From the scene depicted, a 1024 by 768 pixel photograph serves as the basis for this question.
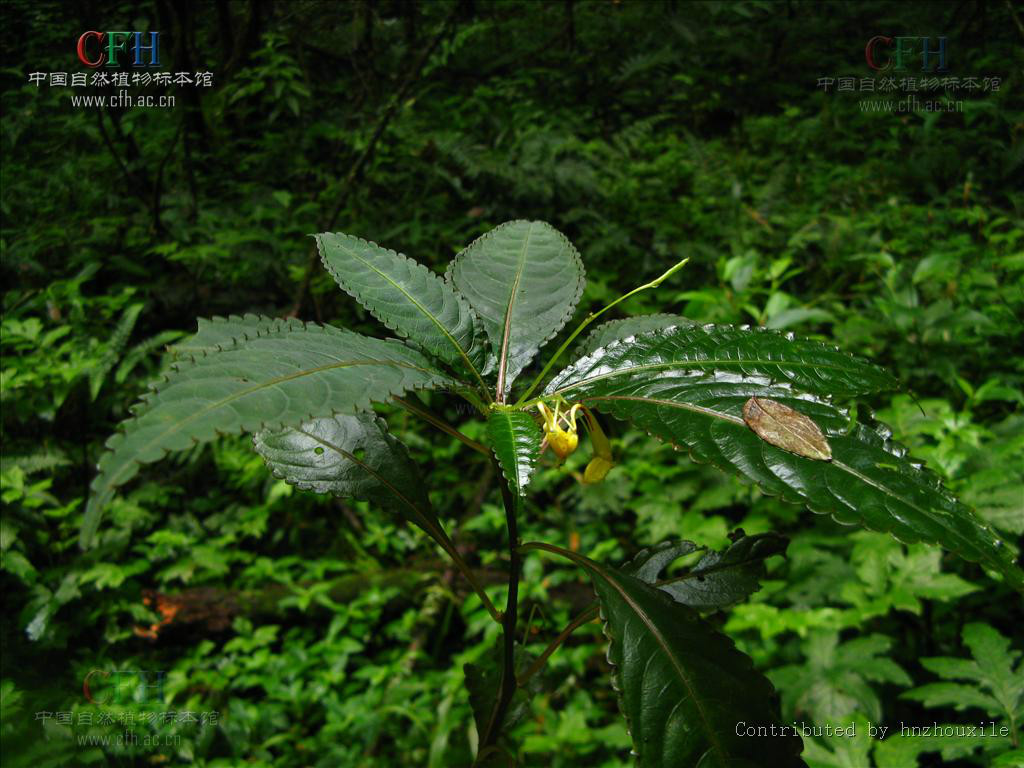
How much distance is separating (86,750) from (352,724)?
0.97 meters

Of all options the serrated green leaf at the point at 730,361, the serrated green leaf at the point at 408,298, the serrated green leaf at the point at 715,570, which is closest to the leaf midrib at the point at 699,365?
the serrated green leaf at the point at 730,361

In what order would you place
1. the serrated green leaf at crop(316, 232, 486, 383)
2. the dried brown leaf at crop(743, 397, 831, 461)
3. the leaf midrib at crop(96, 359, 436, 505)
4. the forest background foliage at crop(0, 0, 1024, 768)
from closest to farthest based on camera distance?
the leaf midrib at crop(96, 359, 436, 505)
the dried brown leaf at crop(743, 397, 831, 461)
the serrated green leaf at crop(316, 232, 486, 383)
the forest background foliage at crop(0, 0, 1024, 768)

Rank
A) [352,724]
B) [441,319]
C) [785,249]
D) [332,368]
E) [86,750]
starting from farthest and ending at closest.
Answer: [785,249]
[352,724]
[86,750]
[441,319]
[332,368]

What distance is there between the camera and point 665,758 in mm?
465

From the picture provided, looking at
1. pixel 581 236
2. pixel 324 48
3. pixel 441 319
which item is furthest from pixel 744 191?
pixel 441 319

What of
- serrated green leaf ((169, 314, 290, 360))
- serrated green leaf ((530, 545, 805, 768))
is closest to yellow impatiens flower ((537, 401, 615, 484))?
serrated green leaf ((530, 545, 805, 768))

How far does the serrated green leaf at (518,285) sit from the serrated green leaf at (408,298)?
0.10 ft

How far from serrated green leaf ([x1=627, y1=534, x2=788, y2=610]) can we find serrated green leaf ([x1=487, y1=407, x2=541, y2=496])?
248 mm

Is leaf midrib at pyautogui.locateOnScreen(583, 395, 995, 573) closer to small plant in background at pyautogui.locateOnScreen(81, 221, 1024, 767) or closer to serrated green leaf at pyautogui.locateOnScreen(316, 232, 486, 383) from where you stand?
small plant in background at pyautogui.locateOnScreen(81, 221, 1024, 767)

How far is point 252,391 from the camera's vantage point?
1.33ft

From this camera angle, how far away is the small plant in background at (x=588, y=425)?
1.36 ft

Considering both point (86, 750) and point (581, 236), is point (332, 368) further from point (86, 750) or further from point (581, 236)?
point (581, 236)

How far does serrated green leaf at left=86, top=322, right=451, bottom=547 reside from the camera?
363 millimetres

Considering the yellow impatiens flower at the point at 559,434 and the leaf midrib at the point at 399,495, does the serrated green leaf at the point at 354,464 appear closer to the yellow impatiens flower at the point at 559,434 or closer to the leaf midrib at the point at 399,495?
the leaf midrib at the point at 399,495
